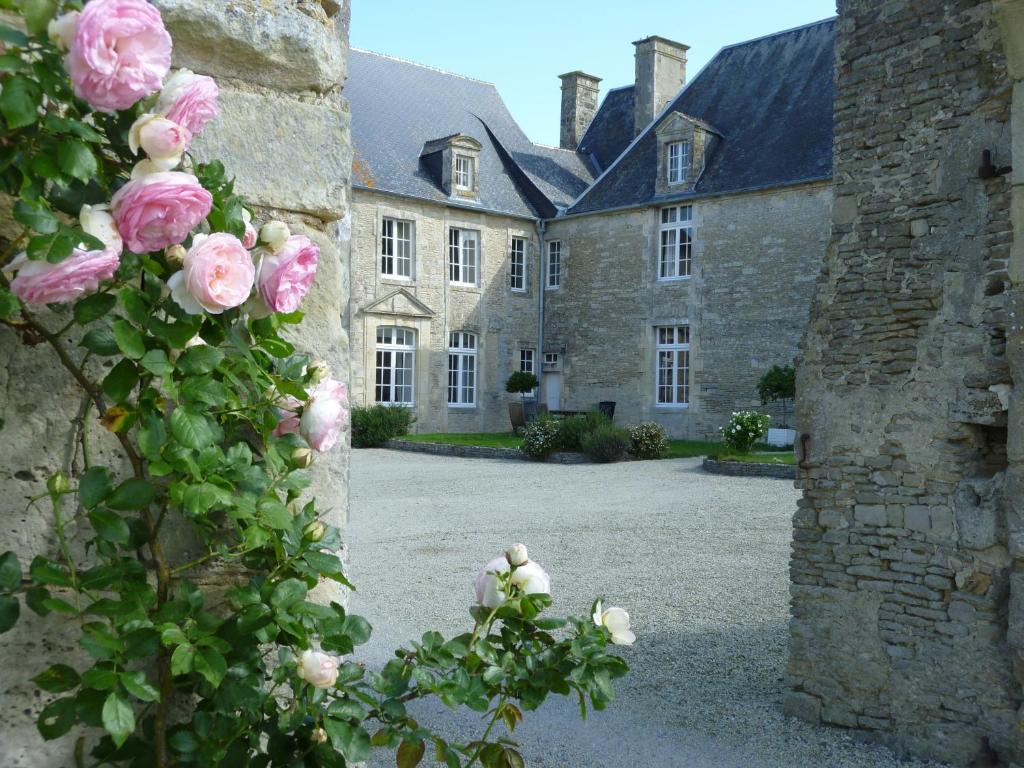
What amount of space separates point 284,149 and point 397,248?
22.2 meters

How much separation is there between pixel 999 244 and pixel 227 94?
12.1ft

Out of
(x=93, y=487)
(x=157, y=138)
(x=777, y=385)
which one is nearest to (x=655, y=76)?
(x=777, y=385)

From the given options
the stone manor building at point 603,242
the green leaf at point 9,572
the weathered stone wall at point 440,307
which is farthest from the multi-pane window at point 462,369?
the green leaf at point 9,572

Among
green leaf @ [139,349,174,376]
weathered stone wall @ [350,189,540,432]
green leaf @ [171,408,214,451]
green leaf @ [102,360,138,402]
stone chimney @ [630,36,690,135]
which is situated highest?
stone chimney @ [630,36,690,135]

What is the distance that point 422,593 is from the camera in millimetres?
7945

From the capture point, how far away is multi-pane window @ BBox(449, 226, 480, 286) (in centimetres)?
2468

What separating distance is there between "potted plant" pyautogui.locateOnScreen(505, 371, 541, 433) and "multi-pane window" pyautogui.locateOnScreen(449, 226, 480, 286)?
265 centimetres

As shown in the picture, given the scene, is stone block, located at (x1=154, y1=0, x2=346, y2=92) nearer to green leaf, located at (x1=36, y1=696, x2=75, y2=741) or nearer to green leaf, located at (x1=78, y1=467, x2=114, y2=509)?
green leaf, located at (x1=78, y1=467, x2=114, y2=509)

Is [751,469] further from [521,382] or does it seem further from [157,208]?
[157,208]

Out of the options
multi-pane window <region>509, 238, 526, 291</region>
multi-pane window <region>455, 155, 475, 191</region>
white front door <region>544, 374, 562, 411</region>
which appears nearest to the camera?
multi-pane window <region>455, 155, 475, 191</region>

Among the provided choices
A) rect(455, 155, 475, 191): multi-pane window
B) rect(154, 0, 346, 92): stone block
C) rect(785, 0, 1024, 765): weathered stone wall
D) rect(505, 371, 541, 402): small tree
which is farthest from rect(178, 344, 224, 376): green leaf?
rect(455, 155, 475, 191): multi-pane window

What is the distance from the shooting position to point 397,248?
2370cm

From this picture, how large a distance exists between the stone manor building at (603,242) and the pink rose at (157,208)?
2037 cm

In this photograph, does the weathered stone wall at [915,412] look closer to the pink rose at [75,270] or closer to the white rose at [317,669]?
the white rose at [317,669]
